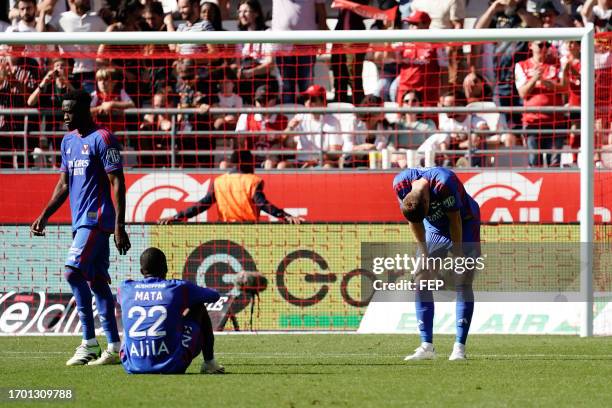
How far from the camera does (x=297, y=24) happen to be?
1847 centimetres

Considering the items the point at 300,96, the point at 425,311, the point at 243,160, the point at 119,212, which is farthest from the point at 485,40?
the point at 119,212

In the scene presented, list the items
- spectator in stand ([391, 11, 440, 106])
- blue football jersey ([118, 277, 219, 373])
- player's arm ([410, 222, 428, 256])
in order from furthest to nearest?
spectator in stand ([391, 11, 440, 106]) → player's arm ([410, 222, 428, 256]) → blue football jersey ([118, 277, 219, 373])

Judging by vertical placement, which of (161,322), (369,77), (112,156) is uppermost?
(369,77)

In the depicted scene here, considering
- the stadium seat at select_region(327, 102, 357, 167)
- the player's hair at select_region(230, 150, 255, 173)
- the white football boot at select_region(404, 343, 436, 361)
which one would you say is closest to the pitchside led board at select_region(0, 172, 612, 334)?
the player's hair at select_region(230, 150, 255, 173)

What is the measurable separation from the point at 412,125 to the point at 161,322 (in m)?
9.12

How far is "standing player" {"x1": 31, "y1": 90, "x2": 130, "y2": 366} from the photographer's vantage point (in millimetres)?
9719

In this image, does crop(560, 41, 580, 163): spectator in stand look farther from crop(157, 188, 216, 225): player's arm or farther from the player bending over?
the player bending over

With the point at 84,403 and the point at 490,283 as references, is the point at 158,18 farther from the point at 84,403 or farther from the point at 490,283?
the point at 84,403

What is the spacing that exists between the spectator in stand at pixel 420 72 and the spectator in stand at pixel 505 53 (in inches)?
29.4

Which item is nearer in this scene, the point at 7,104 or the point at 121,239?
the point at 121,239

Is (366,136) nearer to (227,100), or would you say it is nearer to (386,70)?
(386,70)

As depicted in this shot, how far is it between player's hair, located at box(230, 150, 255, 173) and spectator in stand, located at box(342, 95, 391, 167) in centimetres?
197

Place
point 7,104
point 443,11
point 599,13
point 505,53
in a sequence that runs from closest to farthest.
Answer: point 7,104 → point 505,53 → point 599,13 → point 443,11

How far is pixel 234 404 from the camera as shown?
7.38 m
